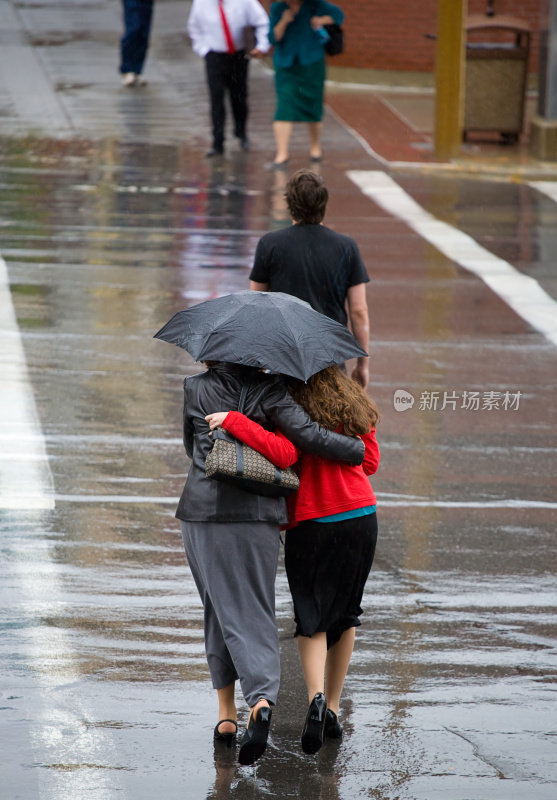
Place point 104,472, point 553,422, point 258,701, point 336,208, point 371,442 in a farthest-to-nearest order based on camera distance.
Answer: point 336,208 → point 553,422 → point 104,472 → point 371,442 → point 258,701

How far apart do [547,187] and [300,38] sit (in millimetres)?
3500

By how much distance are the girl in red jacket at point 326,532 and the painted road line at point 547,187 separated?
11845 millimetres

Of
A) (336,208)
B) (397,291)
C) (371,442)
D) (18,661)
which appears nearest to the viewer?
(371,442)

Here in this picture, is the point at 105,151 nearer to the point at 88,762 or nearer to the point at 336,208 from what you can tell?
the point at 336,208

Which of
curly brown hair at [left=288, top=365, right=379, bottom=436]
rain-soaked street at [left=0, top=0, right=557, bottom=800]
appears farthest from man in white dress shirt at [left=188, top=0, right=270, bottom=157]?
curly brown hair at [left=288, top=365, right=379, bottom=436]

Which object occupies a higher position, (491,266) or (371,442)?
(371,442)

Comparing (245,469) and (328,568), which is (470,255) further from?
(245,469)

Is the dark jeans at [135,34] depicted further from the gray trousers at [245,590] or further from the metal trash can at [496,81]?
the gray trousers at [245,590]

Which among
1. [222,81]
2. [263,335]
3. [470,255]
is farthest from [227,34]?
[263,335]

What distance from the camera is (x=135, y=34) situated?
21.4m

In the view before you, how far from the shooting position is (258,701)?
4.23 m

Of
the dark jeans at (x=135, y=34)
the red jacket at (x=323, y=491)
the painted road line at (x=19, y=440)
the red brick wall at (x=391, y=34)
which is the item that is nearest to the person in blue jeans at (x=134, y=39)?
the dark jeans at (x=135, y=34)

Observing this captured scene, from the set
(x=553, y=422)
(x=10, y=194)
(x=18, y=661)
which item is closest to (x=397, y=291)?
(x=553, y=422)

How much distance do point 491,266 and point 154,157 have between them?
649cm
